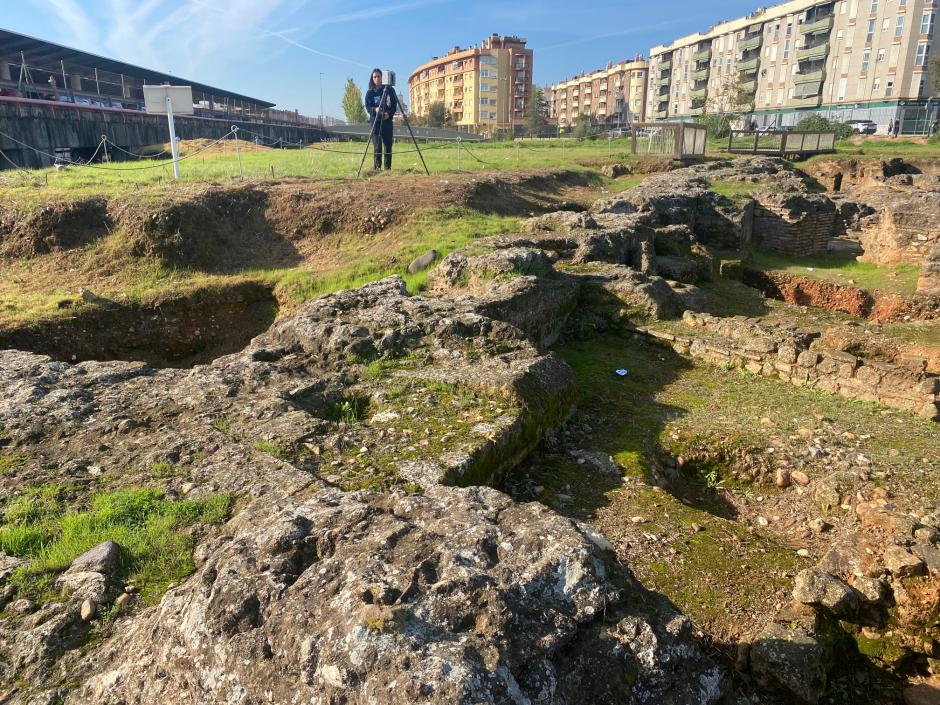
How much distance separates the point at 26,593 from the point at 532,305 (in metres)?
6.30

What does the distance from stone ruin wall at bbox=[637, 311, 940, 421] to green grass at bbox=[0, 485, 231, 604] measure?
636 centimetres

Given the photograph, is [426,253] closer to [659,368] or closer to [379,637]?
[659,368]

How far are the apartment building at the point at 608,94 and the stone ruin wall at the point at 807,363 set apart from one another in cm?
8183

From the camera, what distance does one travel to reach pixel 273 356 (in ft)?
20.0

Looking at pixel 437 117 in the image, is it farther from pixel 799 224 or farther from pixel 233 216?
pixel 233 216

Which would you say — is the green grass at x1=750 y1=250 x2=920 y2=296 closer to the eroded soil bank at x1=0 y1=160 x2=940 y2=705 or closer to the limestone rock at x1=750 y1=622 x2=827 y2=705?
the eroded soil bank at x1=0 y1=160 x2=940 y2=705

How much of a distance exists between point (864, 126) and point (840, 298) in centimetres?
4871

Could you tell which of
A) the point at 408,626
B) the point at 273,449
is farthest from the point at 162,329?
the point at 408,626

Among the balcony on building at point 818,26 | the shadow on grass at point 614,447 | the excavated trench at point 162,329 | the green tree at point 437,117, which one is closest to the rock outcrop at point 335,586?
the shadow on grass at point 614,447

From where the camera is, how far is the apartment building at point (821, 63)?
49.3 metres

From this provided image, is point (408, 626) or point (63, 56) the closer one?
point (408, 626)

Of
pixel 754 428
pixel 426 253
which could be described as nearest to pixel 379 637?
pixel 754 428

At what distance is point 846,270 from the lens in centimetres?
1502

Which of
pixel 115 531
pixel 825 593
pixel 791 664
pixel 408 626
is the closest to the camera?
pixel 408 626
